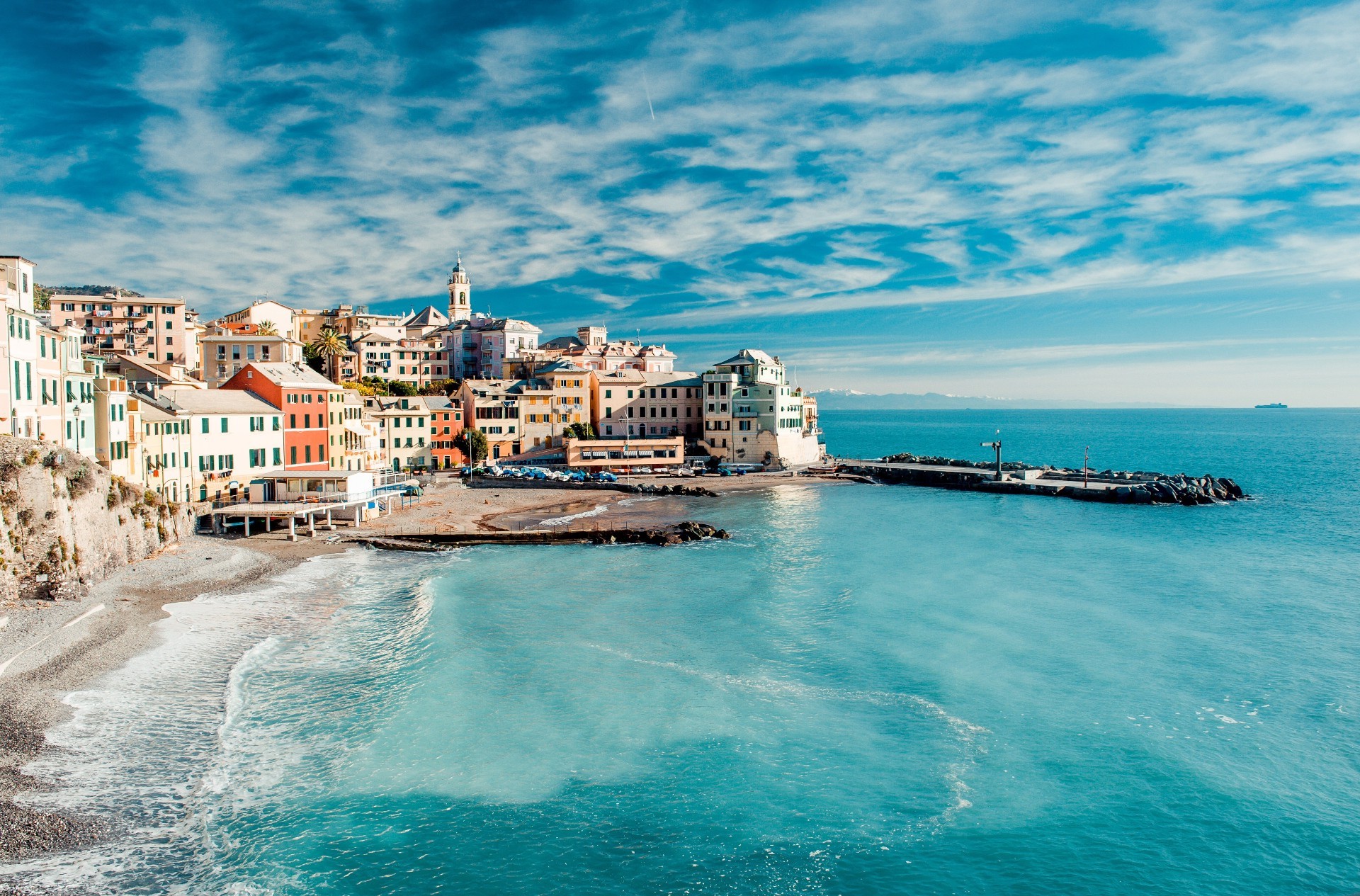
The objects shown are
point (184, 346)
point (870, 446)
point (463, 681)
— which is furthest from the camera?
point (870, 446)

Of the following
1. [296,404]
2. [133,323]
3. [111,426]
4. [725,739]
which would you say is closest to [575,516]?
[296,404]

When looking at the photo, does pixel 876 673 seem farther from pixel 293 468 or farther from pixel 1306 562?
pixel 293 468

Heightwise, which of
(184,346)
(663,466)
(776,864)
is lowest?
(776,864)

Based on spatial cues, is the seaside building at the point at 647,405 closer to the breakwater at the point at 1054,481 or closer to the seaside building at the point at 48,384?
the breakwater at the point at 1054,481

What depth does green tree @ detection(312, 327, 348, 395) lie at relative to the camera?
104 m

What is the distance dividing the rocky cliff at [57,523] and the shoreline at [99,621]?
0.88 metres

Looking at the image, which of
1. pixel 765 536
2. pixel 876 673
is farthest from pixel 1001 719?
pixel 765 536

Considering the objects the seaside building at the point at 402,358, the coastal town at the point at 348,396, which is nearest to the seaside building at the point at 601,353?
the coastal town at the point at 348,396

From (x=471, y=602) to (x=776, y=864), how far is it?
23.1 metres

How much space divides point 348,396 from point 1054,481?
7122 cm

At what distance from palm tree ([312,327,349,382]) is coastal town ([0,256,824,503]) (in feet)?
1.17

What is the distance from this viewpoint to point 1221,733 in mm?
23047

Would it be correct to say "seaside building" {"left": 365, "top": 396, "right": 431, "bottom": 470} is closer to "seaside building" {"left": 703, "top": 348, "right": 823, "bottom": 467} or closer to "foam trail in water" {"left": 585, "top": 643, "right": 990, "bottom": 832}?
"seaside building" {"left": 703, "top": 348, "right": 823, "bottom": 467}

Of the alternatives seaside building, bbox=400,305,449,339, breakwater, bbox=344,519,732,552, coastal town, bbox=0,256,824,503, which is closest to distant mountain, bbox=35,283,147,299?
coastal town, bbox=0,256,824,503
